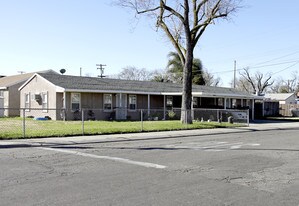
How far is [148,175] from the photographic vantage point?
27.5 feet

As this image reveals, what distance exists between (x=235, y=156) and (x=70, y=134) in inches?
350

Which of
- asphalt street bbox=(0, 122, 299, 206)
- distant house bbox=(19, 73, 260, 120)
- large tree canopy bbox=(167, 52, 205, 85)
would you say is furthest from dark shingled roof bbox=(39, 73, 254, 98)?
large tree canopy bbox=(167, 52, 205, 85)

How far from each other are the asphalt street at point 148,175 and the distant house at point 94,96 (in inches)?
616

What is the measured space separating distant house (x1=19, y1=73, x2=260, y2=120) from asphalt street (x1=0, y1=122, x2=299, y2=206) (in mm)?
15652

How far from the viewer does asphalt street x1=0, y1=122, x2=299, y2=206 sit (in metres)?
6.38

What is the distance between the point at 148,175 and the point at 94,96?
2333 centimetres

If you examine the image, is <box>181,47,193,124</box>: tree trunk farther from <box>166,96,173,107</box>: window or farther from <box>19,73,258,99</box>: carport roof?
<box>166,96,173,107</box>: window

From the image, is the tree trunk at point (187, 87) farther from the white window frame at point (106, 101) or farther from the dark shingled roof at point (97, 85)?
the white window frame at point (106, 101)

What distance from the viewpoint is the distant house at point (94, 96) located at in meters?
29.6

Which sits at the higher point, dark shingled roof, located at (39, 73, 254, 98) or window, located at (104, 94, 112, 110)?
dark shingled roof, located at (39, 73, 254, 98)

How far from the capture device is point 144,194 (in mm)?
6625

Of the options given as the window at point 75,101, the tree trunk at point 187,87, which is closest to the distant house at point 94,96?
the window at point 75,101

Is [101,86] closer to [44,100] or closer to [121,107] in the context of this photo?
[121,107]

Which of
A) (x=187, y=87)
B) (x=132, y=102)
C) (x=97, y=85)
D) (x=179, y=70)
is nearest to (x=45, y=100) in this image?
(x=97, y=85)
